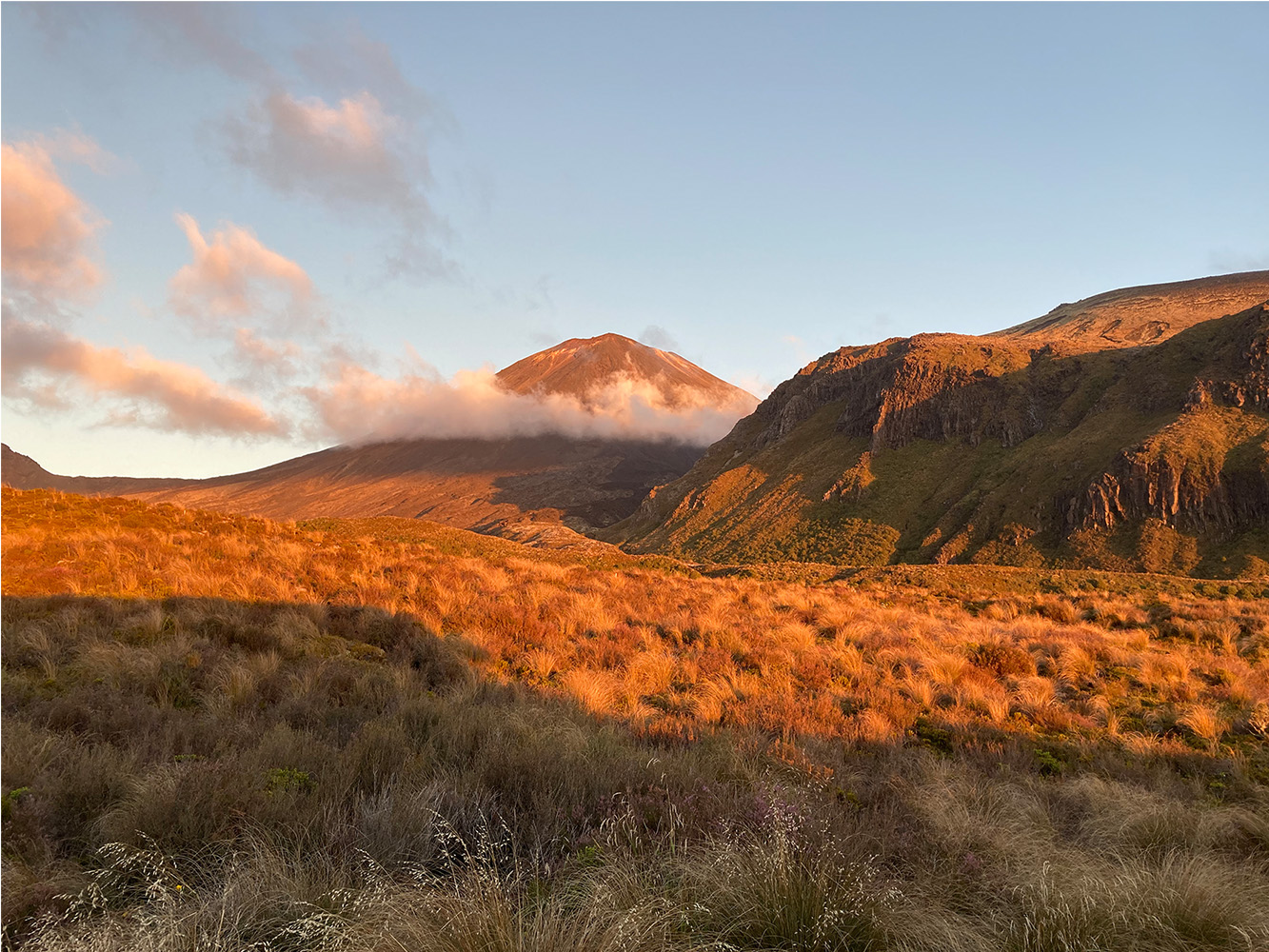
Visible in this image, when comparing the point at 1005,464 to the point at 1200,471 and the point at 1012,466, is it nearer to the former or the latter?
the point at 1012,466

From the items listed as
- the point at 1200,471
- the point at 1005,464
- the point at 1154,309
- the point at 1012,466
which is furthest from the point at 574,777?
the point at 1154,309

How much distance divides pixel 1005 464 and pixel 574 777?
85895 millimetres

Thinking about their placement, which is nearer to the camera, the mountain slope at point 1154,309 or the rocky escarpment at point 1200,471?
the rocky escarpment at point 1200,471

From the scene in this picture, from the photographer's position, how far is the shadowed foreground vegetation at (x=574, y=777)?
2.83 m

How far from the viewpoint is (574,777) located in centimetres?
430

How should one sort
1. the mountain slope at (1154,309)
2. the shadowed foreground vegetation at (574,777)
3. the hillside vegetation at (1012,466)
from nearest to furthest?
the shadowed foreground vegetation at (574,777) < the hillside vegetation at (1012,466) < the mountain slope at (1154,309)

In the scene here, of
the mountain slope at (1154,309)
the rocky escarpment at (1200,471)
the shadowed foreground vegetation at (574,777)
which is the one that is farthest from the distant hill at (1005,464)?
the shadowed foreground vegetation at (574,777)

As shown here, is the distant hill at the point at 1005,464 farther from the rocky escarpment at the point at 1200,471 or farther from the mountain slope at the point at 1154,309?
the mountain slope at the point at 1154,309

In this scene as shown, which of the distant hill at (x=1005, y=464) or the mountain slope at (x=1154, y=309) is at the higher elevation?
the mountain slope at (x=1154, y=309)

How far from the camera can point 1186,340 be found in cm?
7131

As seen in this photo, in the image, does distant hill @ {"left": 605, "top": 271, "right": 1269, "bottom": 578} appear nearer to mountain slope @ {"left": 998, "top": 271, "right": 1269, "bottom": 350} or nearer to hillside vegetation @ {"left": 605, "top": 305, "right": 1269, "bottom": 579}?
hillside vegetation @ {"left": 605, "top": 305, "right": 1269, "bottom": 579}

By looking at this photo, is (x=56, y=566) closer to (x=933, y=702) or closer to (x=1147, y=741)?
(x=933, y=702)

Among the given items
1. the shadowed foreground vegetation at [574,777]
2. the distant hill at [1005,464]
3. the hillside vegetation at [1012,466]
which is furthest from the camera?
the distant hill at [1005,464]

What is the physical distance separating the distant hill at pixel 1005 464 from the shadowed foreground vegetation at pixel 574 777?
61.7m
